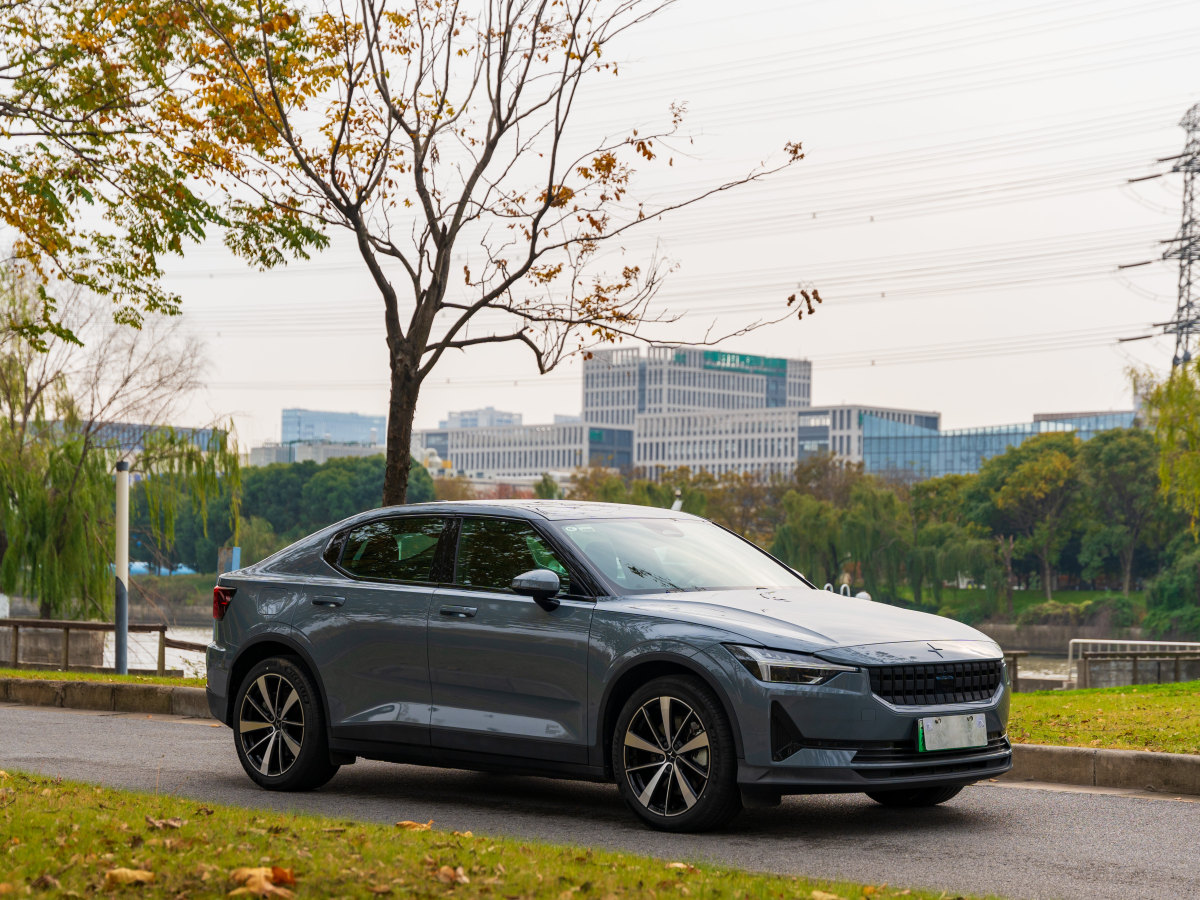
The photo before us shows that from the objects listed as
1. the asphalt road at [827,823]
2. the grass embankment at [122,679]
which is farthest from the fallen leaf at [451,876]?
the grass embankment at [122,679]

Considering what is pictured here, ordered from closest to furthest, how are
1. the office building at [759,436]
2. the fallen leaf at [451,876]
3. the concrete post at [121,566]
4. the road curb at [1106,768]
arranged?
the fallen leaf at [451,876] < the road curb at [1106,768] < the concrete post at [121,566] < the office building at [759,436]

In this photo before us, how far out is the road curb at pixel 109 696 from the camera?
541 inches

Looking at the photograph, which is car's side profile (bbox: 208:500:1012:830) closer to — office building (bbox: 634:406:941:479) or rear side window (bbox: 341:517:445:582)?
rear side window (bbox: 341:517:445:582)

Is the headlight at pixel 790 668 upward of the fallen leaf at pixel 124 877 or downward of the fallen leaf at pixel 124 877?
upward

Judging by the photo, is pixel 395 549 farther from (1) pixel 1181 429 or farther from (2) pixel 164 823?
(1) pixel 1181 429

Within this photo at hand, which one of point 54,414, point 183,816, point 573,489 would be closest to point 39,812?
point 183,816

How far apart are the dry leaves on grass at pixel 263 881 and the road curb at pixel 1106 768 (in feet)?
18.0

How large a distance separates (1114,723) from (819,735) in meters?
5.52

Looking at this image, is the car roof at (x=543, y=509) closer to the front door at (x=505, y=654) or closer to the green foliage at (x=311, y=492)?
the front door at (x=505, y=654)

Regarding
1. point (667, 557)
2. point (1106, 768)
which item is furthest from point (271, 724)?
point (1106, 768)

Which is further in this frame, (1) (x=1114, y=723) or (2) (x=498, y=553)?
(1) (x=1114, y=723)

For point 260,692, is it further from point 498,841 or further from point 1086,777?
point 1086,777

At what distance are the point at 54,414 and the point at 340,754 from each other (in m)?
27.3

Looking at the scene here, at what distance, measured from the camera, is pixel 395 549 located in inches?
342
